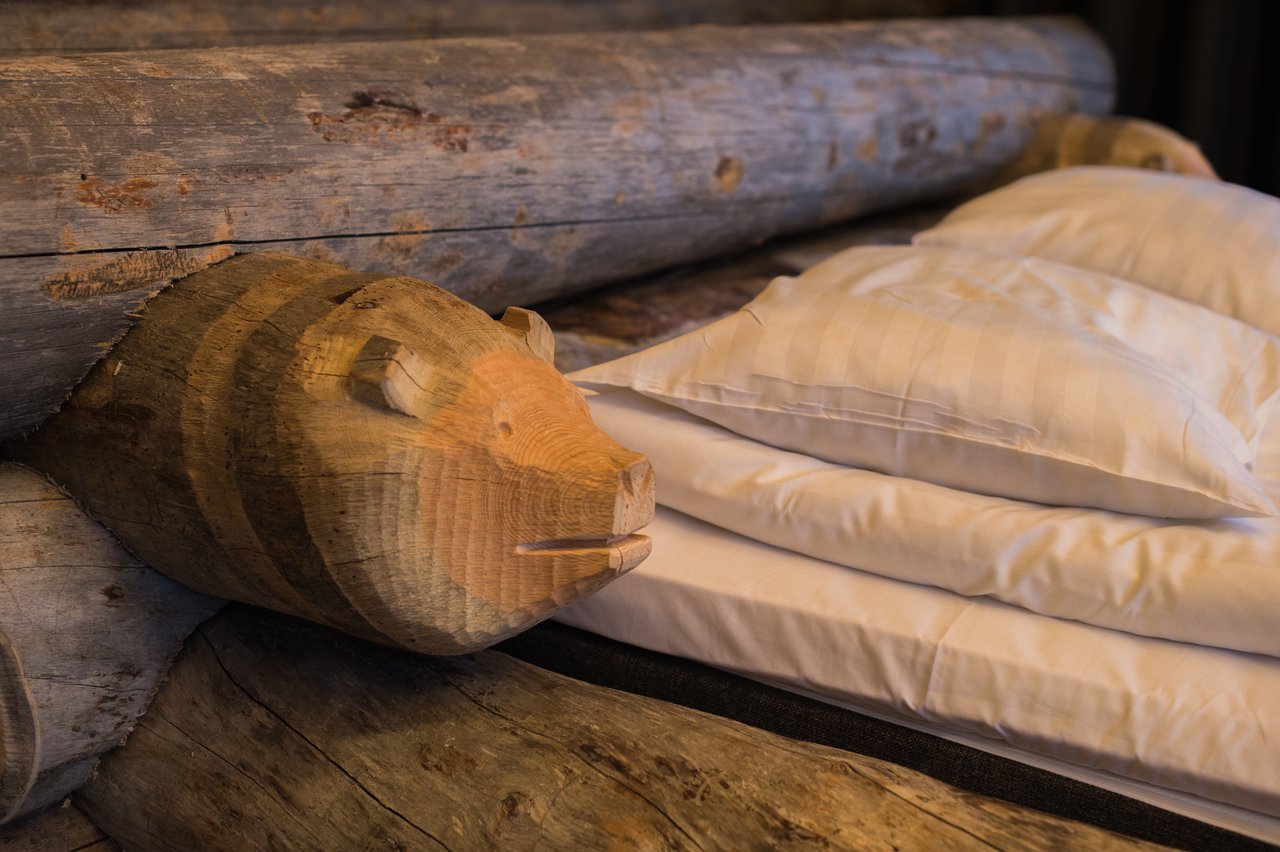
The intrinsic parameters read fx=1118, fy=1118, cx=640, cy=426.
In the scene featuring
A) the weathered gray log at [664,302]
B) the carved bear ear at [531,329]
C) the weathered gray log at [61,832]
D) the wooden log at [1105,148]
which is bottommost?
the weathered gray log at [61,832]

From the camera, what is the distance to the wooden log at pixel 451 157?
1.16 m

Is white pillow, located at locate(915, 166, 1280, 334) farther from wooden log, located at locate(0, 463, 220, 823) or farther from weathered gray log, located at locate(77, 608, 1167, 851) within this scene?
wooden log, located at locate(0, 463, 220, 823)

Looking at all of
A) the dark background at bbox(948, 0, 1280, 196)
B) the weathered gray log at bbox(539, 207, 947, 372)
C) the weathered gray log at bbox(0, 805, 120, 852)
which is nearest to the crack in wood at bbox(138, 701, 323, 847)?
the weathered gray log at bbox(0, 805, 120, 852)

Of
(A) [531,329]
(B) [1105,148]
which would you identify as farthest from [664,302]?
(B) [1105,148]

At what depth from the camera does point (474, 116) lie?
1666 mm

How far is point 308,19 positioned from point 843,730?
1.92 m

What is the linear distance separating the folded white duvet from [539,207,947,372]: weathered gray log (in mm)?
451

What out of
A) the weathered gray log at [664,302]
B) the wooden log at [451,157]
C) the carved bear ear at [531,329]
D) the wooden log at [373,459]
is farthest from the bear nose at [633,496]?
the weathered gray log at [664,302]

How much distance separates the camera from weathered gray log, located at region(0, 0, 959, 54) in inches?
77.4

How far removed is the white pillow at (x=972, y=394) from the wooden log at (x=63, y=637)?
60cm

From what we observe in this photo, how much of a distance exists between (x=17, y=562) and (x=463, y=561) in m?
0.53

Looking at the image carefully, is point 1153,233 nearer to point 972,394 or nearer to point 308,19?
point 972,394

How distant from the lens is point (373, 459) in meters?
1.00

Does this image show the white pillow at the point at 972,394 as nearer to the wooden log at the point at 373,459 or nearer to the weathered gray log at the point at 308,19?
the wooden log at the point at 373,459
